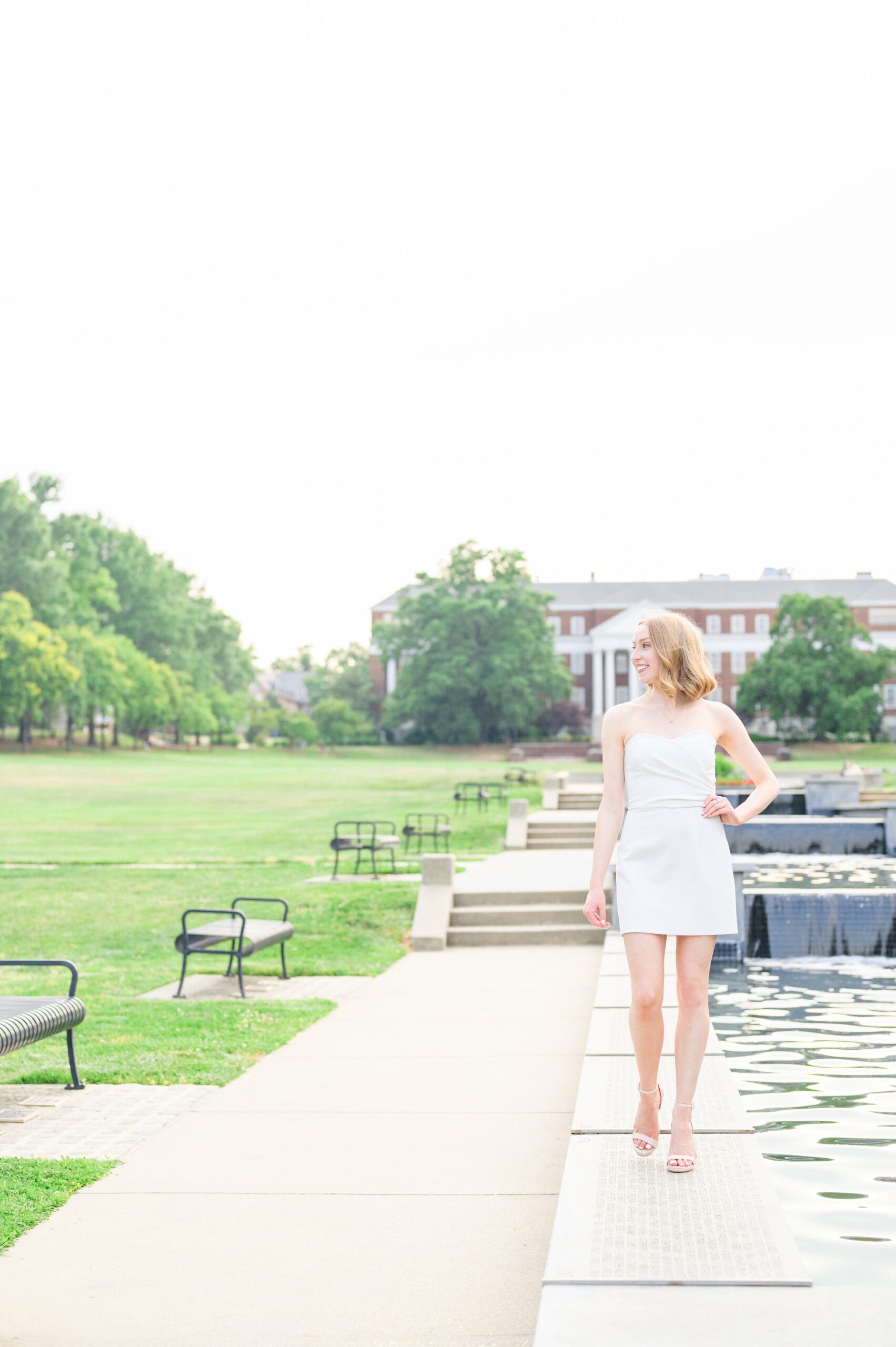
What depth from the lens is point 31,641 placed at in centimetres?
7700

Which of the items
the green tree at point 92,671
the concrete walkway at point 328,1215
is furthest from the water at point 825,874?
the green tree at point 92,671

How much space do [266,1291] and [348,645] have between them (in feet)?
413

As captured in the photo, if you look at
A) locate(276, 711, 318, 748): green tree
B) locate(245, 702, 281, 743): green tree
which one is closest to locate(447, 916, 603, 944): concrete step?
locate(276, 711, 318, 748): green tree

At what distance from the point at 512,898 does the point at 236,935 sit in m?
5.04

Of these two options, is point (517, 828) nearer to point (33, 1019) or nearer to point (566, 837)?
point (566, 837)

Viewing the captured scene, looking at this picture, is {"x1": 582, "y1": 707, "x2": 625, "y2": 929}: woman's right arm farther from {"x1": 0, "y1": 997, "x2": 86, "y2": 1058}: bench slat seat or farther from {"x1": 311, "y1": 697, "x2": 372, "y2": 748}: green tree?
{"x1": 311, "y1": 697, "x2": 372, "y2": 748}: green tree

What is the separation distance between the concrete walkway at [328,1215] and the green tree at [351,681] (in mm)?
99290

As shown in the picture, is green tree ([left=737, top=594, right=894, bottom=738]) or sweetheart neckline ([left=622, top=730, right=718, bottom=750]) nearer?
sweetheart neckline ([left=622, top=730, right=718, bottom=750])

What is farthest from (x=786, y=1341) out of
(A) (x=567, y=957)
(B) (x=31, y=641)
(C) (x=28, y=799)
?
(B) (x=31, y=641)

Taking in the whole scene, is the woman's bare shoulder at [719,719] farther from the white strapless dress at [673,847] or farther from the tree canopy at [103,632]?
the tree canopy at [103,632]

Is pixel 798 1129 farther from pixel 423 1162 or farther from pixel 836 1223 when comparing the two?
pixel 423 1162

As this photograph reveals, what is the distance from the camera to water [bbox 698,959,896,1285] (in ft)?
16.1

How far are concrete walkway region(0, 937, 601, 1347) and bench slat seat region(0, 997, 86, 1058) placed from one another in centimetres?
83

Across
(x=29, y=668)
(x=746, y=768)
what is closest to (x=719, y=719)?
(x=746, y=768)
